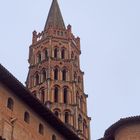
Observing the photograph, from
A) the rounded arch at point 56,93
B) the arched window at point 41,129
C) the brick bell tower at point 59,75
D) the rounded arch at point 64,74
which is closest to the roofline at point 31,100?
the arched window at point 41,129

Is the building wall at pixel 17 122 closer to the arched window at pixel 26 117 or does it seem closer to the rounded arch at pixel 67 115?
the arched window at pixel 26 117

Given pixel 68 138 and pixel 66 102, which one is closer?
pixel 68 138

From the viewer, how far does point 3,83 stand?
26.2 m

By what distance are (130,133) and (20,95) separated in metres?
6.43

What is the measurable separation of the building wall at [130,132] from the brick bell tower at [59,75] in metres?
25.6

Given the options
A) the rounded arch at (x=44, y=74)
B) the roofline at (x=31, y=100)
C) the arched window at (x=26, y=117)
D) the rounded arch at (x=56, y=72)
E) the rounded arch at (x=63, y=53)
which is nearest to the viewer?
the roofline at (x=31, y=100)

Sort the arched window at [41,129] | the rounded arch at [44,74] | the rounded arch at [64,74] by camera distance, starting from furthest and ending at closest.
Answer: the rounded arch at [64,74], the rounded arch at [44,74], the arched window at [41,129]

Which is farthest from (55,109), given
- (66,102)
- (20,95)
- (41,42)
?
(20,95)

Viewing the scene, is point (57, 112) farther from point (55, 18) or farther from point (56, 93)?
point (55, 18)

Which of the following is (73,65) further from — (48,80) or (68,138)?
(68,138)

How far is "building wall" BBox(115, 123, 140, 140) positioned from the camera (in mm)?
27188

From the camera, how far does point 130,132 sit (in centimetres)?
2733

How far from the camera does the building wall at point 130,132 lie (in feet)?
89.2

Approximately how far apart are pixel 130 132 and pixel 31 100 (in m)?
5.79
